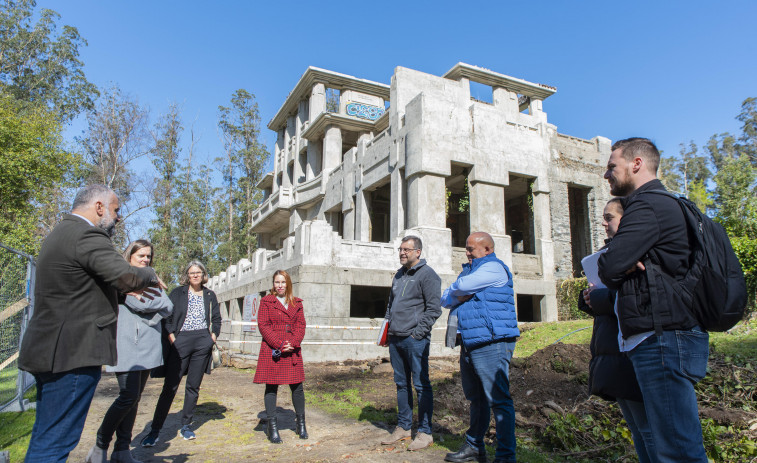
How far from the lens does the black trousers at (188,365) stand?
5199mm

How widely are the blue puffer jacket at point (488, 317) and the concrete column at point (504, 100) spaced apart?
67.6 ft

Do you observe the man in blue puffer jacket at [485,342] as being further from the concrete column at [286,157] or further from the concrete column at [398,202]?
the concrete column at [286,157]

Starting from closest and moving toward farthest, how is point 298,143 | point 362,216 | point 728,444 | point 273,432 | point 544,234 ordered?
point 728,444
point 273,432
point 544,234
point 362,216
point 298,143

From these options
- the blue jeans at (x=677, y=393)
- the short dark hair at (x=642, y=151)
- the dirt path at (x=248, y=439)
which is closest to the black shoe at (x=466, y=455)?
the dirt path at (x=248, y=439)

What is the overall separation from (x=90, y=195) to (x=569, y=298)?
59.4 feet

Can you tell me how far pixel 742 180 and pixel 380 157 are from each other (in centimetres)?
2268

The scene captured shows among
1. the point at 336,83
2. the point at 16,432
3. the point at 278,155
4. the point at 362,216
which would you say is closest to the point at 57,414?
the point at 16,432

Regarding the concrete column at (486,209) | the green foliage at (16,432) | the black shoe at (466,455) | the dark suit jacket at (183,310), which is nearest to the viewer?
the black shoe at (466,455)

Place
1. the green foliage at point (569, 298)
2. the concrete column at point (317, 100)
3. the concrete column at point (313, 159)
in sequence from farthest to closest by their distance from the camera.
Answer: the concrete column at point (313, 159)
the concrete column at point (317, 100)
the green foliage at point (569, 298)

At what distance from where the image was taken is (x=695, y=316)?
2.25m

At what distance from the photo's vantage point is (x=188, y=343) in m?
5.49

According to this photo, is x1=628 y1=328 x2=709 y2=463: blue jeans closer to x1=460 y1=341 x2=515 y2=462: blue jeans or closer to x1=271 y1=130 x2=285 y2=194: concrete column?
x1=460 y1=341 x2=515 y2=462: blue jeans

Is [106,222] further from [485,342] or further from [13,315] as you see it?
[13,315]

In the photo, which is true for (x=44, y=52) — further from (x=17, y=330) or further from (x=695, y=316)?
(x=695, y=316)
